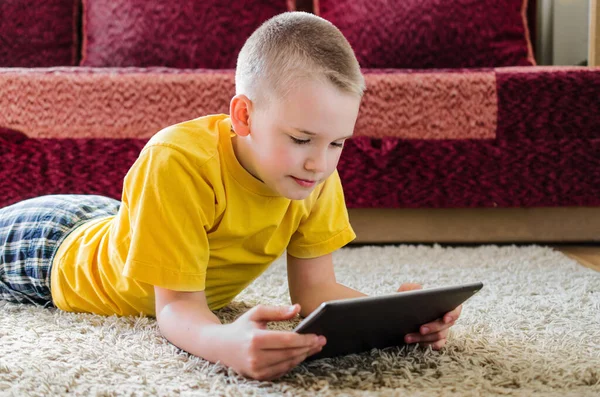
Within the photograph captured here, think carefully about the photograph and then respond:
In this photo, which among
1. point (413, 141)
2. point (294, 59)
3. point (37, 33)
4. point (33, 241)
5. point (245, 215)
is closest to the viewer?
point (294, 59)

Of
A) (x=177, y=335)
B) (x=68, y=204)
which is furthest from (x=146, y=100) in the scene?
(x=177, y=335)

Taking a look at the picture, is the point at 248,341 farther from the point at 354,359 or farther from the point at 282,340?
the point at 354,359

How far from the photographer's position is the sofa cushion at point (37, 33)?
6.89 feet

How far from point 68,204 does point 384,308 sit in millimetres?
679

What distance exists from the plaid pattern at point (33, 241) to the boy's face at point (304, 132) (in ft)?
1.51

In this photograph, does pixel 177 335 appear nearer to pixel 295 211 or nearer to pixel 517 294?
pixel 295 211

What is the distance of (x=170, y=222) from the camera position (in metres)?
0.84

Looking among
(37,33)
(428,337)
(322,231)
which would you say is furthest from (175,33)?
(428,337)

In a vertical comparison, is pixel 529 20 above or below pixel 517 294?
above

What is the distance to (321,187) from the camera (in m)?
1.00

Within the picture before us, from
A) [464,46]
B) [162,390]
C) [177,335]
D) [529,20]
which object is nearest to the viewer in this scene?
[162,390]

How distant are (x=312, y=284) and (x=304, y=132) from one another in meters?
0.31

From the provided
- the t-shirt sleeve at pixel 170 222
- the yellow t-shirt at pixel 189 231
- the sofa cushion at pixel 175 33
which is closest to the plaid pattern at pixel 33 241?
the yellow t-shirt at pixel 189 231

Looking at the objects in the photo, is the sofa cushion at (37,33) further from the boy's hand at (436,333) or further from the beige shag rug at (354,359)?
the boy's hand at (436,333)
